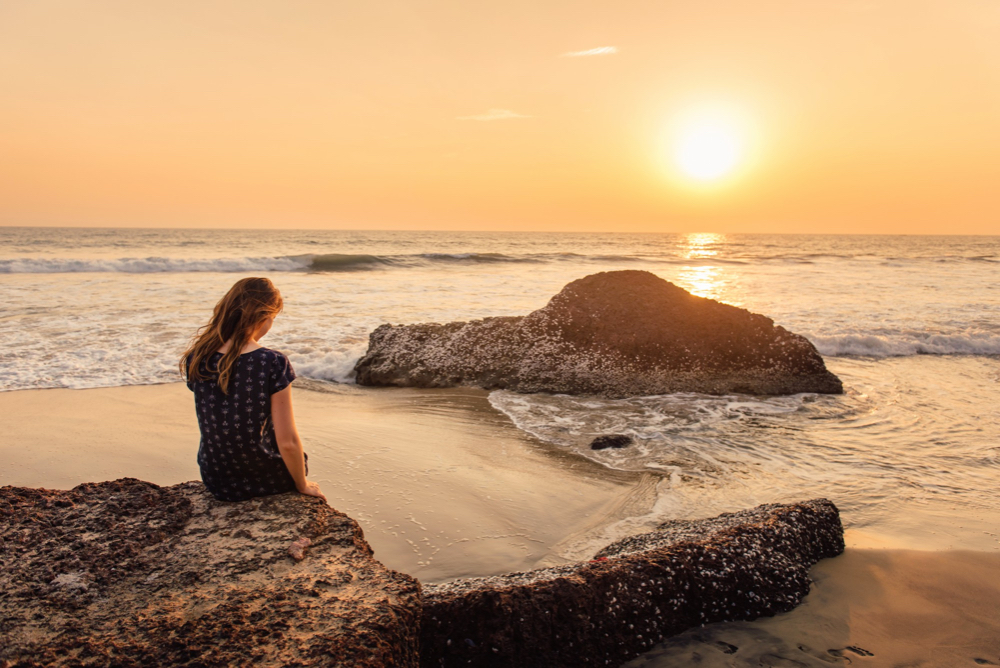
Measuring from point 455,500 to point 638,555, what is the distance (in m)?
1.72

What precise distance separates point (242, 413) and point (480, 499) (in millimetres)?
1924

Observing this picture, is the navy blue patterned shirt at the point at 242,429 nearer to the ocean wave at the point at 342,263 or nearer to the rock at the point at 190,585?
the rock at the point at 190,585

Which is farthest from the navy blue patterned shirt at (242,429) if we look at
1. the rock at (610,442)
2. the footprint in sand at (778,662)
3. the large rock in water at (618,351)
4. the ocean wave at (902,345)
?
the ocean wave at (902,345)

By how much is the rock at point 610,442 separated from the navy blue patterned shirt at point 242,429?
3.00 metres

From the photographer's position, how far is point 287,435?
8.41ft

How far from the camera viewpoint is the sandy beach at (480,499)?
8.20 feet

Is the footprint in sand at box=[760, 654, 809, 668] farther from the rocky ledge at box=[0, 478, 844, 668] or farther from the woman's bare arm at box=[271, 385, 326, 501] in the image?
the woman's bare arm at box=[271, 385, 326, 501]

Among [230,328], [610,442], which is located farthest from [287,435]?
[610,442]

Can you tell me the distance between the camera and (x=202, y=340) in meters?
2.62

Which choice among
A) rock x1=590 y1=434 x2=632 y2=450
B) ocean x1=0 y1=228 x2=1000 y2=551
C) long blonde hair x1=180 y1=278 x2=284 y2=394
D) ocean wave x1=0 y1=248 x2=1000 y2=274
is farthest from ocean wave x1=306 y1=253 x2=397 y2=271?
long blonde hair x1=180 y1=278 x2=284 y2=394

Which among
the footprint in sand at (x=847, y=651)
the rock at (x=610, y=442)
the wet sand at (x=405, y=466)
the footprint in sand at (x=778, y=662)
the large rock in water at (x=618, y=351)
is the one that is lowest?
the wet sand at (x=405, y=466)

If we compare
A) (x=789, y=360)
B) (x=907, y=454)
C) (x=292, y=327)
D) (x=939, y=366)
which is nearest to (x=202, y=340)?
(x=907, y=454)

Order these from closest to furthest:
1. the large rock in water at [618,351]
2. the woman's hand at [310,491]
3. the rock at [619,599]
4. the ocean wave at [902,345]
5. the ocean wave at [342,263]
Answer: the rock at [619,599]
the woman's hand at [310,491]
the large rock in water at [618,351]
the ocean wave at [902,345]
the ocean wave at [342,263]

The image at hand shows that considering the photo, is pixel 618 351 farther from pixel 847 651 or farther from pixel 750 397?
pixel 847 651
